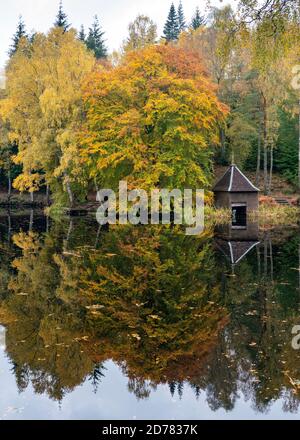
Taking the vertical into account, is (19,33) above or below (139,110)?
above

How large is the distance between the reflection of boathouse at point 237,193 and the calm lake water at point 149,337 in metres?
13.7

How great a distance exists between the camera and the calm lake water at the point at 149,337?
542 centimetres

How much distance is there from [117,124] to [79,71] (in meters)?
5.73

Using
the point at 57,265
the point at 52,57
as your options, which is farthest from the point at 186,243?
the point at 52,57

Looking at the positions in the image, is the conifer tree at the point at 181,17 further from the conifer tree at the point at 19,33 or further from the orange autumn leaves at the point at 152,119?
the orange autumn leaves at the point at 152,119

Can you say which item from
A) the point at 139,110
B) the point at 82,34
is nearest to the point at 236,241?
the point at 139,110

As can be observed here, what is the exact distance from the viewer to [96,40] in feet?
184

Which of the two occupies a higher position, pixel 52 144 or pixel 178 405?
pixel 52 144

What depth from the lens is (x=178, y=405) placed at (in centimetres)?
530

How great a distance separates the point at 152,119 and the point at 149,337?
21.1m

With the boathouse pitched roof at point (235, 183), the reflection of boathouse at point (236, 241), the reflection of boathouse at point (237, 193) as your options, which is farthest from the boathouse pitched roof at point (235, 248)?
the boathouse pitched roof at point (235, 183)

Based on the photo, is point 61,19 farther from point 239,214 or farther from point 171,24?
point 239,214

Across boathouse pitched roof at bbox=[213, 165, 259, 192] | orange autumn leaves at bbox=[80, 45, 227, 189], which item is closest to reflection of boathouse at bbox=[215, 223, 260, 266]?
boathouse pitched roof at bbox=[213, 165, 259, 192]

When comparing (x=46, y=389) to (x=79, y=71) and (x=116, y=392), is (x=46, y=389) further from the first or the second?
(x=79, y=71)
